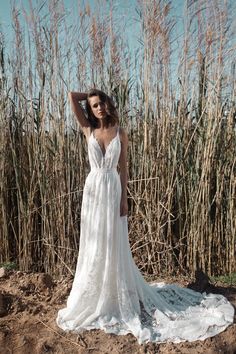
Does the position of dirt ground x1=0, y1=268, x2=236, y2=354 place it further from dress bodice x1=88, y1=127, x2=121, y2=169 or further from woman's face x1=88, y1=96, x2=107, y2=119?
woman's face x1=88, y1=96, x2=107, y2=119

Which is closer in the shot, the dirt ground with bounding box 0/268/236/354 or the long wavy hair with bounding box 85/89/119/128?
the dirt ground with bounding box 0/268/236/354

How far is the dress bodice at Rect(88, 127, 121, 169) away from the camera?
8.07ft

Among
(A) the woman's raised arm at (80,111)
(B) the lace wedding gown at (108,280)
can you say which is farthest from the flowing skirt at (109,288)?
(A) the woman's raised arm at (80,111)

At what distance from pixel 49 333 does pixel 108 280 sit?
413 millimetres

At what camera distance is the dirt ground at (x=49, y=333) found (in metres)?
2.30

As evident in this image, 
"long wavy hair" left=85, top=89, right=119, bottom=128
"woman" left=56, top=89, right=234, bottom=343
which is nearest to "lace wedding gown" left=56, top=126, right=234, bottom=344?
"woman" left=56, top=89, right=234, bottom=343

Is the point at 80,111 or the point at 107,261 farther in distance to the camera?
the point at 80,111

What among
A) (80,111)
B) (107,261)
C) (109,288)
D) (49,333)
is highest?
(80,111)

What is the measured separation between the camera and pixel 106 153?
247 cm

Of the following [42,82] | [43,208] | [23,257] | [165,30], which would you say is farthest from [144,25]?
[23,257]

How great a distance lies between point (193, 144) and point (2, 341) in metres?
2.05

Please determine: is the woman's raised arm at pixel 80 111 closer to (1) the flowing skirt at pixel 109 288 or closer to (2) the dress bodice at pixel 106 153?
(2) the dress bodice at pixel 106 153

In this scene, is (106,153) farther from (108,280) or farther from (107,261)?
(108,280)

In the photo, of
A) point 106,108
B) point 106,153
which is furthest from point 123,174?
point 106,108
